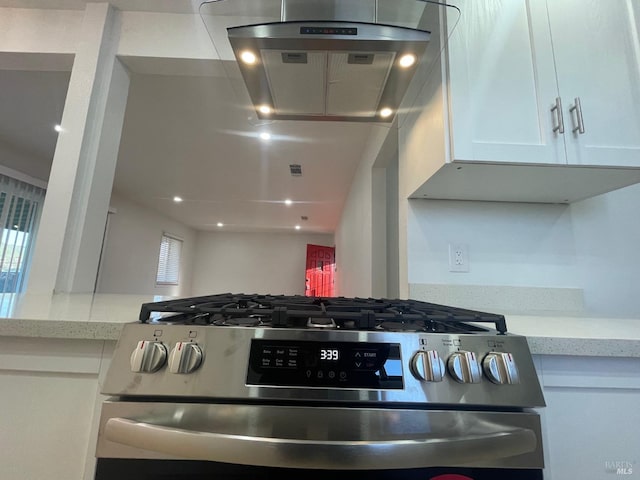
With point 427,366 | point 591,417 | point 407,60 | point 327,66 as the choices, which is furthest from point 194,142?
point 591,417

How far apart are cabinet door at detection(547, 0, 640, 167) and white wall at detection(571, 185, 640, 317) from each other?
0.44 m

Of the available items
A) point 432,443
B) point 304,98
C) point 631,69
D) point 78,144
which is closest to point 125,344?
point 432,443

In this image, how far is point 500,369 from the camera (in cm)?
47

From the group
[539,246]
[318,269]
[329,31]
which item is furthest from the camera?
[318,269]

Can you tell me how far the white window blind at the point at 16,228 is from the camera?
10.4ft

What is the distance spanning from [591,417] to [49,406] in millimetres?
1045

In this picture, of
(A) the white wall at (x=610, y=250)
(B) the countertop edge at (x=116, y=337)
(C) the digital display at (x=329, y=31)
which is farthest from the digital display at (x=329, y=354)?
(A) the white wall at (x=610, y=250)

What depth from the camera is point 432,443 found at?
16.6 inches

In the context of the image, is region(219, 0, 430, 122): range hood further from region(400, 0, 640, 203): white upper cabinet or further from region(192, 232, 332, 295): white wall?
region(192, 232, 332, 295): white wall

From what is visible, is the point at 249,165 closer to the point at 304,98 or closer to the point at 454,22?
the point at 304,98

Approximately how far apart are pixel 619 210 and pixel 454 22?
3.93 feet

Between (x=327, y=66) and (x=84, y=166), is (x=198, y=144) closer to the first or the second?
(x=84, y=166)

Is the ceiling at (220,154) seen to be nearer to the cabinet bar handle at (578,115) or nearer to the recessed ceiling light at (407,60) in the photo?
the recessed ceiling light at (407,60)

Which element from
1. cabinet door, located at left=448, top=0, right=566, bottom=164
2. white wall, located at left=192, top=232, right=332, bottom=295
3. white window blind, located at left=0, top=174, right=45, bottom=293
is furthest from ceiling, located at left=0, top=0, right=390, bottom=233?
white wall, located at left=192, top=232, right=332, bottom=295
